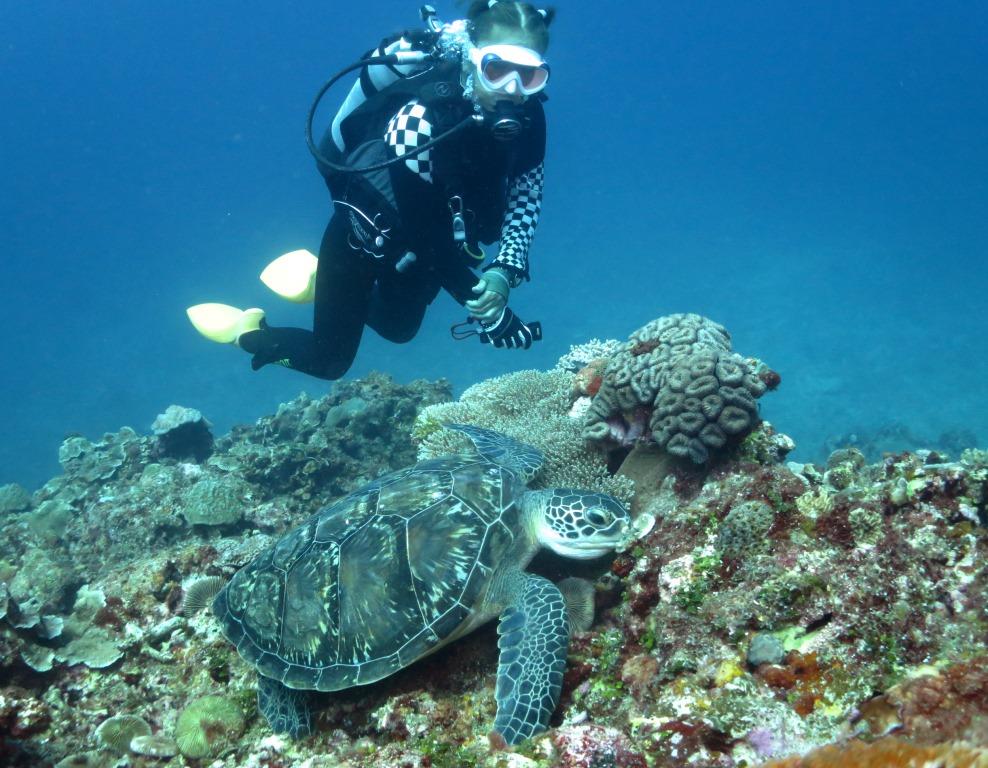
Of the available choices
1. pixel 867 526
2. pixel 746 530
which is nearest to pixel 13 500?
pixel 746 530

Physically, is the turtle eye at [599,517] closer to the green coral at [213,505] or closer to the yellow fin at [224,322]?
the green coral at [213,505]

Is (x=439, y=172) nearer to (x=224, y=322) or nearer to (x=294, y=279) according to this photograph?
(x=294, y=279)

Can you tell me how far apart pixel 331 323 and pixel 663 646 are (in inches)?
235

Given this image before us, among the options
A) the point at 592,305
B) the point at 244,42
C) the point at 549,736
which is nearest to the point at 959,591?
the point at 549,736

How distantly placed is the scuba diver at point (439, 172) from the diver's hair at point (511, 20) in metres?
0.01

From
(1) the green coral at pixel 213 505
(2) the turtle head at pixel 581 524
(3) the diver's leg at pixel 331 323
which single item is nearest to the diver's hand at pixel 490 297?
(3) the diver's leg at pixel 331 323

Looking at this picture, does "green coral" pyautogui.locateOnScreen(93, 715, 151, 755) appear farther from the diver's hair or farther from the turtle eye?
the diver's hair

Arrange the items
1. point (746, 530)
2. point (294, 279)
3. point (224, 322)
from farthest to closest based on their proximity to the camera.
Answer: point (224, 322)
point (294, 279)
point (746, 530)

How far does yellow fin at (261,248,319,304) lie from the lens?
7605mm

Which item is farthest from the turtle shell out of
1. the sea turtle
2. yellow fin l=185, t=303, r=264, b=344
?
yellow fin l=185, t=303, r=264, b=344

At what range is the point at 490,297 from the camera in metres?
5.25

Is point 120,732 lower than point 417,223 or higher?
lower

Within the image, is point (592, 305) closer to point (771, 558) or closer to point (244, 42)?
point (771, 558)

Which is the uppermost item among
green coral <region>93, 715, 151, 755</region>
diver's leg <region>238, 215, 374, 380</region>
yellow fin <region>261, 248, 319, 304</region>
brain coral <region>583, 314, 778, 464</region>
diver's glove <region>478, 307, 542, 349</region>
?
yellow fin <region>261, 248, 319, 304</region>
